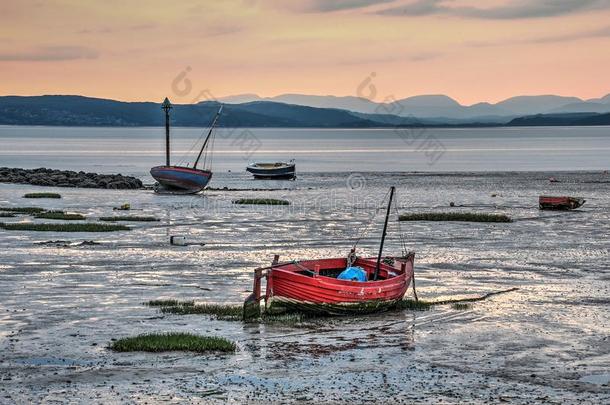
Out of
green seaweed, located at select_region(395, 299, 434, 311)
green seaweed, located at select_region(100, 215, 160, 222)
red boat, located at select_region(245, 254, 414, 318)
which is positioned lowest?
green seaweed, located at select_region(395, 299, 434, 311)

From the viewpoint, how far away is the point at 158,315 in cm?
2664

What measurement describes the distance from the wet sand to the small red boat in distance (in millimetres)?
8843

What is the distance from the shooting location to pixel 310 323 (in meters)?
26.0

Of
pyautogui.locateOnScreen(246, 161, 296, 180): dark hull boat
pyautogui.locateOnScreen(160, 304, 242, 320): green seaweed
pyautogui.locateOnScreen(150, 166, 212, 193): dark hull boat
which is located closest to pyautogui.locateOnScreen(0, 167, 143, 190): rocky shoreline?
pyautogui.locateOnScreen(150, 166, 212, 193): dark hull boat

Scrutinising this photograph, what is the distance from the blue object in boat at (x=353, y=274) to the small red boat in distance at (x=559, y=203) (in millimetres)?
40233

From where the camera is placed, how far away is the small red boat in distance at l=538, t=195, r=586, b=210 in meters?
65.6

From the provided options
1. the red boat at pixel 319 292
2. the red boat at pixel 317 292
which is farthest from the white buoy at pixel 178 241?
the red boat at pixel 319 292

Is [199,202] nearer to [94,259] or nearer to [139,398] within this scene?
[94,259]

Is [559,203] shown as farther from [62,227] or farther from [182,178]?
[182,178]

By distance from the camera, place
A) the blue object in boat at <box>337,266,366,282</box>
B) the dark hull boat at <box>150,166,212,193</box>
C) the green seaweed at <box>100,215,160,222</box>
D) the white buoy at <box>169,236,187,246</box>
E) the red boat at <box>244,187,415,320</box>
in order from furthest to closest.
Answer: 1. the dark hull boat at <box>150,166,212,193</box>
2. the green seaweed at <box>100,215,160,222</box>
3. the white buoy at <box>169,236,187,246</box>
4. the blue object in boat at <box>337,266,366,282</box>
5. the red boat at <box>244,187,415,320</box>

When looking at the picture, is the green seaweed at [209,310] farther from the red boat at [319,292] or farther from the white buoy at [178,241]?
the white buoy at [178,241]

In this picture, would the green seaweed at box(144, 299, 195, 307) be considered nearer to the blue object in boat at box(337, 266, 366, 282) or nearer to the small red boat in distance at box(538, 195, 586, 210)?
the blue object in boat at box(337, 266, 366, 282)

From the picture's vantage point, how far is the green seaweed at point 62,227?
48922 mm

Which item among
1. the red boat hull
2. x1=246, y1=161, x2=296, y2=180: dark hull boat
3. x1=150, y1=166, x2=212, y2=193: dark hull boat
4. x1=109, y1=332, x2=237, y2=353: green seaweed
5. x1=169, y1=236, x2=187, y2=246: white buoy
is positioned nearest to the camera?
x1=109, y1=332, x2=237, y2=353: green seaweed
